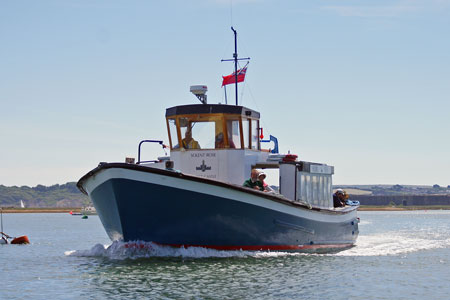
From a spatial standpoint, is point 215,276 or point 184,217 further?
point 184,217

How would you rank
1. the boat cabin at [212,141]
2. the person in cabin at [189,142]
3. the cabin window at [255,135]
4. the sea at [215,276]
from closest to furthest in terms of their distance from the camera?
the sea at [215,276]
the boat cabin at [212,141]
the person in cabin at [189,142]
the cabin window at [255,135]

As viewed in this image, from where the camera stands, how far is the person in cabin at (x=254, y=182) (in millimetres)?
22375

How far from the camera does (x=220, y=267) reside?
19.9m

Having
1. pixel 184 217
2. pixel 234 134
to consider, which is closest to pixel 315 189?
pixel 234 134

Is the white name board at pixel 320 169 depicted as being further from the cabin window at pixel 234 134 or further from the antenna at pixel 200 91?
the antenna at pixel 200 91

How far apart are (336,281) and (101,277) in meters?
6.56

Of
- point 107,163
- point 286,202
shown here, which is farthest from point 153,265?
point 286,202

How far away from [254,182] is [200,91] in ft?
14.2

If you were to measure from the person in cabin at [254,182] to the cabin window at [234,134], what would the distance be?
2.06m

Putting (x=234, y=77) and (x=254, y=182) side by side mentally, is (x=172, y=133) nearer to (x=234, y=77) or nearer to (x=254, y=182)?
(x=254, y=182)

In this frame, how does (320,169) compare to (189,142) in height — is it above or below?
below

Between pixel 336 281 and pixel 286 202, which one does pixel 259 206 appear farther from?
pixel 336 281

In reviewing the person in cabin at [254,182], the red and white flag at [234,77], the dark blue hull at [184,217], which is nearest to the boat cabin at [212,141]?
the person in cabin at [254,182]

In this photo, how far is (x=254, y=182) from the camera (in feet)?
73.9
